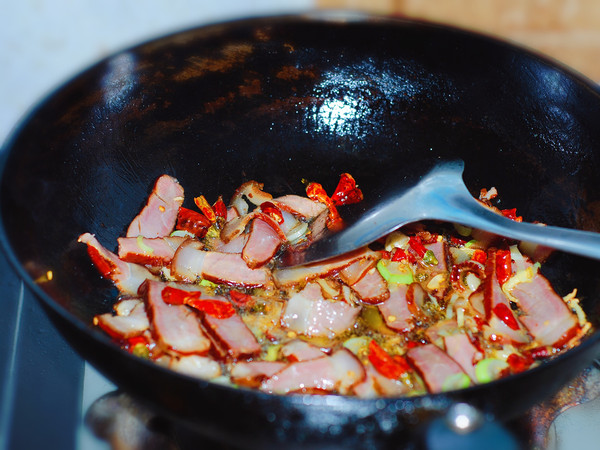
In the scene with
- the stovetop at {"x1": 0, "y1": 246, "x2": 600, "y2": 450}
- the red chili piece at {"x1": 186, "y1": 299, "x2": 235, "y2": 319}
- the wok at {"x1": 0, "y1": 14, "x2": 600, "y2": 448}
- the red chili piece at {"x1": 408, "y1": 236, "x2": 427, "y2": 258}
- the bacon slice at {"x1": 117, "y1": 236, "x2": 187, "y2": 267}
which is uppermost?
the wok at {"x1": 0, "y1": 14, "x2": 600, "y2": 448}

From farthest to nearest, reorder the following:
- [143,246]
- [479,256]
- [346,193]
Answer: [346,193] < [479,256] < [143,246]

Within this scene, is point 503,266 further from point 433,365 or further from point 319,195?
point 319,195

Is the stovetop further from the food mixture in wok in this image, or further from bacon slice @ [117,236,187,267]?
bacon slice @ [117,236,187,267]

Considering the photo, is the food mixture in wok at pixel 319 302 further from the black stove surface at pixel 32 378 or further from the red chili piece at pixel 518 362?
the black stove surface at pixel 32 378

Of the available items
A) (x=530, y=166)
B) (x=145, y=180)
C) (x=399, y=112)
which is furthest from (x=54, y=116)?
(x=530, y=166)

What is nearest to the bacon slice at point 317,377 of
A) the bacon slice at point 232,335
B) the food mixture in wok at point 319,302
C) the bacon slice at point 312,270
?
the food mixture in wok at point 319,302

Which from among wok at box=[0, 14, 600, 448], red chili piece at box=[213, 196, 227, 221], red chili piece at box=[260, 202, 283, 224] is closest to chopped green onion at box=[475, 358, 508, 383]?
wok at box=[0, 14, 600, 448]

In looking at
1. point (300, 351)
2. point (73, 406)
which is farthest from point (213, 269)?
point (73, 406)
